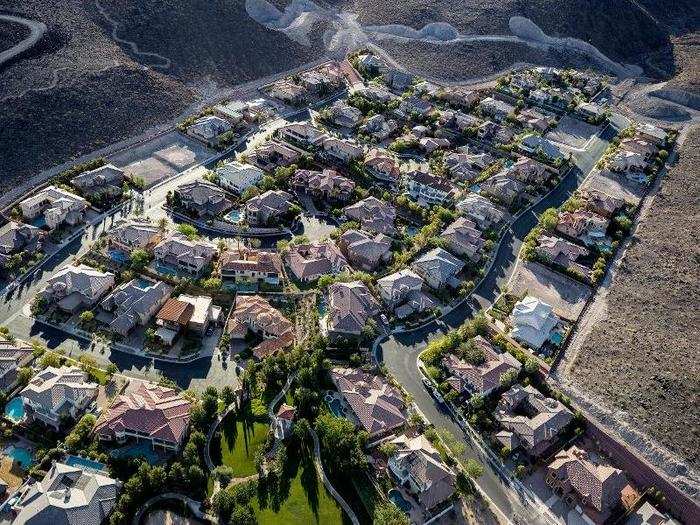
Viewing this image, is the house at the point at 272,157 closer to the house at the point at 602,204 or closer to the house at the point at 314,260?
the house at the point at 314,260

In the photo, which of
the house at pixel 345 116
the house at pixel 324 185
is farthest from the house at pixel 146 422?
the house at pixel 345 116

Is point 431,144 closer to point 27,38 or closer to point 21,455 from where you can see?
point 27,38

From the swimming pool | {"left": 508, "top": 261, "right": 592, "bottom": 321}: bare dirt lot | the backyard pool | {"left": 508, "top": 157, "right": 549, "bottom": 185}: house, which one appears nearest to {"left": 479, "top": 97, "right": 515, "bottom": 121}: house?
{"left": 508, "top": 157, "right": 549, "bottom": 185}: house

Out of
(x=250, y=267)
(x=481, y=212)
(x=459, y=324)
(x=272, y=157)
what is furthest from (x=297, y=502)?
(x=272, y=157)

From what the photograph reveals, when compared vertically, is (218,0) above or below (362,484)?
above

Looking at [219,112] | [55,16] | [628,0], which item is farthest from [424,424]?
[628,0]

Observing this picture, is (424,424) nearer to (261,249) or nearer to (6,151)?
(261,249)
